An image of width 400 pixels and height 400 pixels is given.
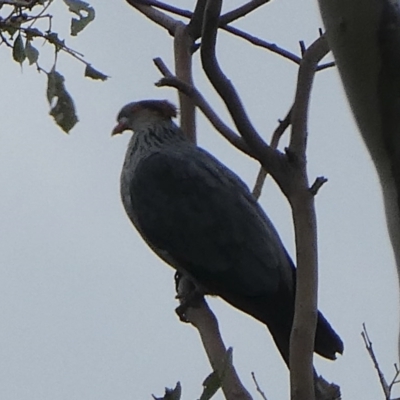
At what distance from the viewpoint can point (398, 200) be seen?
140 centimetres

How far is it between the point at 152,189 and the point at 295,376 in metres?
2.67

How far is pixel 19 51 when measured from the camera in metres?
3.15

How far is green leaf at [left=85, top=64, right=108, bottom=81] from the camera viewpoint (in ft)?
11.1

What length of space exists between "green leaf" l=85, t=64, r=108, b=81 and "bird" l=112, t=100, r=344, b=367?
107 centimetres

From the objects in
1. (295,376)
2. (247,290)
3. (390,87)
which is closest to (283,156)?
(295,376)

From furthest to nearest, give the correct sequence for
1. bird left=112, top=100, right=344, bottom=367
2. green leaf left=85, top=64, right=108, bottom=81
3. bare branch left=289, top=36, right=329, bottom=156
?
bird left=112, top=100, right=344, bottom=367, green leaf left=85, top=64, right=108, bottom=81, bare branch left=289, top=36, right=329, bottom=156

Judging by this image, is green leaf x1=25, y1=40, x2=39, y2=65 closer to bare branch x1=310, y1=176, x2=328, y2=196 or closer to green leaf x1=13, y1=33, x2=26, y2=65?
green leaf x1=13, y1=33, x2=26, y2=65

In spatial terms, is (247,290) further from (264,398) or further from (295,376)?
(295,376)

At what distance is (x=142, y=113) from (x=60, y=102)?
211cm

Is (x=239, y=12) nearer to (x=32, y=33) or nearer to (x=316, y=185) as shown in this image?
(x=32, y=33)

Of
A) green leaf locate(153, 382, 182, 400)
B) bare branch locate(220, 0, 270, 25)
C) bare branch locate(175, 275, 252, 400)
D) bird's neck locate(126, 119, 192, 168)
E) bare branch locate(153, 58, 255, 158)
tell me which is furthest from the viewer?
bird's neck locate(126, 119, 192, 168)

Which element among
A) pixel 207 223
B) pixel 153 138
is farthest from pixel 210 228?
pixel 153 138

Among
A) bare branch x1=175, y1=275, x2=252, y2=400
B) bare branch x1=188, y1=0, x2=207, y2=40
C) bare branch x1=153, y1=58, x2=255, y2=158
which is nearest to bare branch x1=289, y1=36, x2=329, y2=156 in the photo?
bare branch x1=153, y1=58, x2=255, y2=158

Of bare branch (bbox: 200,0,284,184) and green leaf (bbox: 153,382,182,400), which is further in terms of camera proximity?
bare branch (bbox: 200,0,284,184)
